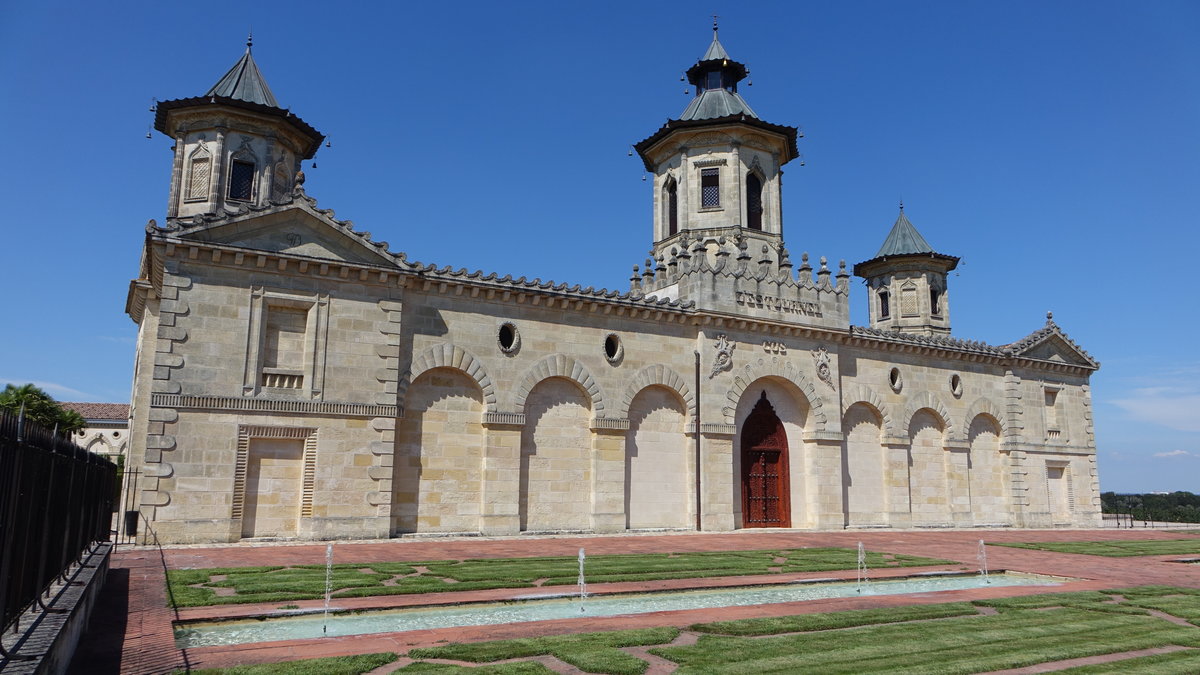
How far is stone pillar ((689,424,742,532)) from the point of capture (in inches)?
1082

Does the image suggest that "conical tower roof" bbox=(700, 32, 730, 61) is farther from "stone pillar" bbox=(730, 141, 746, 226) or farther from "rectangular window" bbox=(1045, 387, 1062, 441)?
"rectangular window" bbox=(1045, 387, 1062, 441)

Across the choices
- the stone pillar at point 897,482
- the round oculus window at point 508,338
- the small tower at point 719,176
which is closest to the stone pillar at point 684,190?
the small tower at point 719,176

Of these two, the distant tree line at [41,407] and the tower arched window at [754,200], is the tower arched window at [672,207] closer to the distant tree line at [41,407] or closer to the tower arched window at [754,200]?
the tower arched window at [754,200]

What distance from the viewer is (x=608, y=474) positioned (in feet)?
85.7

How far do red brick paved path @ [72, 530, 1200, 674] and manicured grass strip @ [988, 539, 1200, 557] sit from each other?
42.0 inches

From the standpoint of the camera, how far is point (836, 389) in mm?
30734

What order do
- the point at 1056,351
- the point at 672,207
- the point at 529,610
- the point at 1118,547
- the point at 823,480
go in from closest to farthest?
the point at 529,610 < the point at 1118,547 < the point at 823,480 < the point at 672,207 < the point at 1056,351

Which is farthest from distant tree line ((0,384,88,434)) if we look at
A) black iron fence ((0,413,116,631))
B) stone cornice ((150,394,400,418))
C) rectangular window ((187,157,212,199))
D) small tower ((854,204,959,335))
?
small tower ((854,204,959,335))

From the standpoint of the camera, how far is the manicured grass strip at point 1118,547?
22.3 meters

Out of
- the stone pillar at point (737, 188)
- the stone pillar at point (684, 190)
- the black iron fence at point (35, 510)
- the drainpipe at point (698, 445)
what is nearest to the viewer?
the black iron fence at point (35, 510)

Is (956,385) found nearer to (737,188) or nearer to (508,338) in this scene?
(737,188)

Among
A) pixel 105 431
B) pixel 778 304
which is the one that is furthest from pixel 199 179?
pixel 105 431

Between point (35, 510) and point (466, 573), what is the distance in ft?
25.9

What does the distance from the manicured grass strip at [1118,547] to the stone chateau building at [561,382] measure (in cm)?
732
